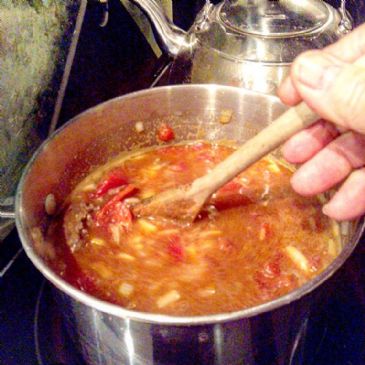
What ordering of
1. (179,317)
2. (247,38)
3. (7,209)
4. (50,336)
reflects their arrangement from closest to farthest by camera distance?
1. (179,317)
2. (50,336)
3. (7,209)
4. (247,38)

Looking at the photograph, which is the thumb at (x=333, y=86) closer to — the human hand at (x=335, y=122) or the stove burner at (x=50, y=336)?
the human hand at (x=335, y=122)

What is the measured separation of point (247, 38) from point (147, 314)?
1016mm

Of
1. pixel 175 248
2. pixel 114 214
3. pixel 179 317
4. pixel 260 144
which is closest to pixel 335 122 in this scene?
pixel 260 144

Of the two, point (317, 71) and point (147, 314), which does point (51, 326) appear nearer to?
point (147, 314)

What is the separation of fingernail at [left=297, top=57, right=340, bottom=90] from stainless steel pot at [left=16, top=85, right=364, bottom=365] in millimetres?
303

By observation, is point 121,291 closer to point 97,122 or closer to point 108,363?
point 108,363

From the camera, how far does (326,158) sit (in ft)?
3.97

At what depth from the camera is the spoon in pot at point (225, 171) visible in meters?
1.02

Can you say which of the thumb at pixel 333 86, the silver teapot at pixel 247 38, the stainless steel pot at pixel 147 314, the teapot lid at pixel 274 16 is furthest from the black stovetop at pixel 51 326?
the teapot lid at pixel 274 16

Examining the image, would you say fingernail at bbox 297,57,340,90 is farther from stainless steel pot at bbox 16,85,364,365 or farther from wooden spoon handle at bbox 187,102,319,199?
stainless steel pot at bbox 16,85,364,365

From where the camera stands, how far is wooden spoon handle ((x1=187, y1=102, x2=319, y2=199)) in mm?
1013

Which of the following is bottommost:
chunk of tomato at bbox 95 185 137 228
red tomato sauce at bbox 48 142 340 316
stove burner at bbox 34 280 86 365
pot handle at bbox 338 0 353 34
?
stove burner at bbox 34 280 86 365

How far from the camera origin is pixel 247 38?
1.59m

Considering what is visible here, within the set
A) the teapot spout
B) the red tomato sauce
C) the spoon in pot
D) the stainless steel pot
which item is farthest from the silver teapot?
the spoon in pot
